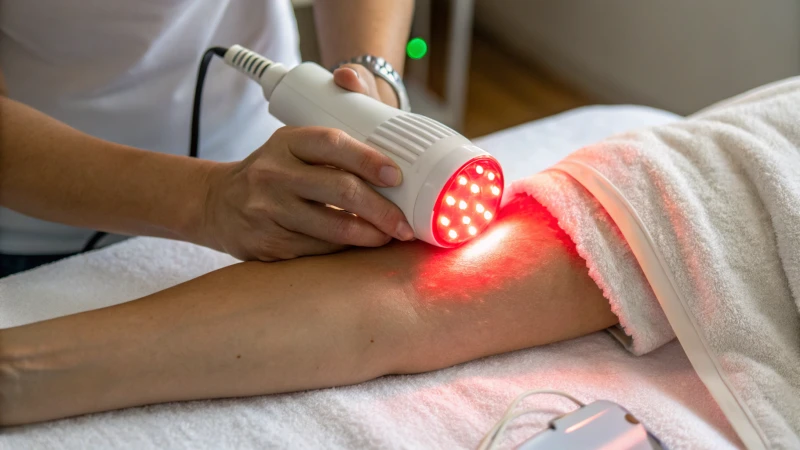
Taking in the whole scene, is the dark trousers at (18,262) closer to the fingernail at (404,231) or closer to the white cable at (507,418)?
the fingernail at (404,231)

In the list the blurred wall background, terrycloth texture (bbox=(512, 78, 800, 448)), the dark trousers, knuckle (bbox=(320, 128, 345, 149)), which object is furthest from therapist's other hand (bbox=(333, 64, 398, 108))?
the blurred wall background

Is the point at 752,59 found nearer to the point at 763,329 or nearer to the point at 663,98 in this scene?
the point at 663,98

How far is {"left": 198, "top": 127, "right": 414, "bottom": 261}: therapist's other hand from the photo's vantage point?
694mm

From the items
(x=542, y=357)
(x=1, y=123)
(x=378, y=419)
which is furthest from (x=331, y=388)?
(x=1, y=123)

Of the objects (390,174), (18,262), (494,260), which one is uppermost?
(390,174)

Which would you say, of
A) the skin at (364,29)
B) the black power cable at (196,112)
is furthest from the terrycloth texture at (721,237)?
the black power cable at (196,112)

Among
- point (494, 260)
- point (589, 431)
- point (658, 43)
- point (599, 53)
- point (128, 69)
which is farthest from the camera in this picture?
point (599, 53)

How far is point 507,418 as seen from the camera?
659 millimetres

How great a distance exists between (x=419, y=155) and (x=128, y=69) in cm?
47

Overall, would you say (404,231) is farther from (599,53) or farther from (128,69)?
(599,53)

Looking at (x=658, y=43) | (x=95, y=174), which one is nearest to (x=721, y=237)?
(x=95, y=174)

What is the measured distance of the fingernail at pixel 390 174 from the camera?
0.68 meters

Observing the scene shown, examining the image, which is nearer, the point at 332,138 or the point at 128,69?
the point at 332,138

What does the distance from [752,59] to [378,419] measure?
185cm
